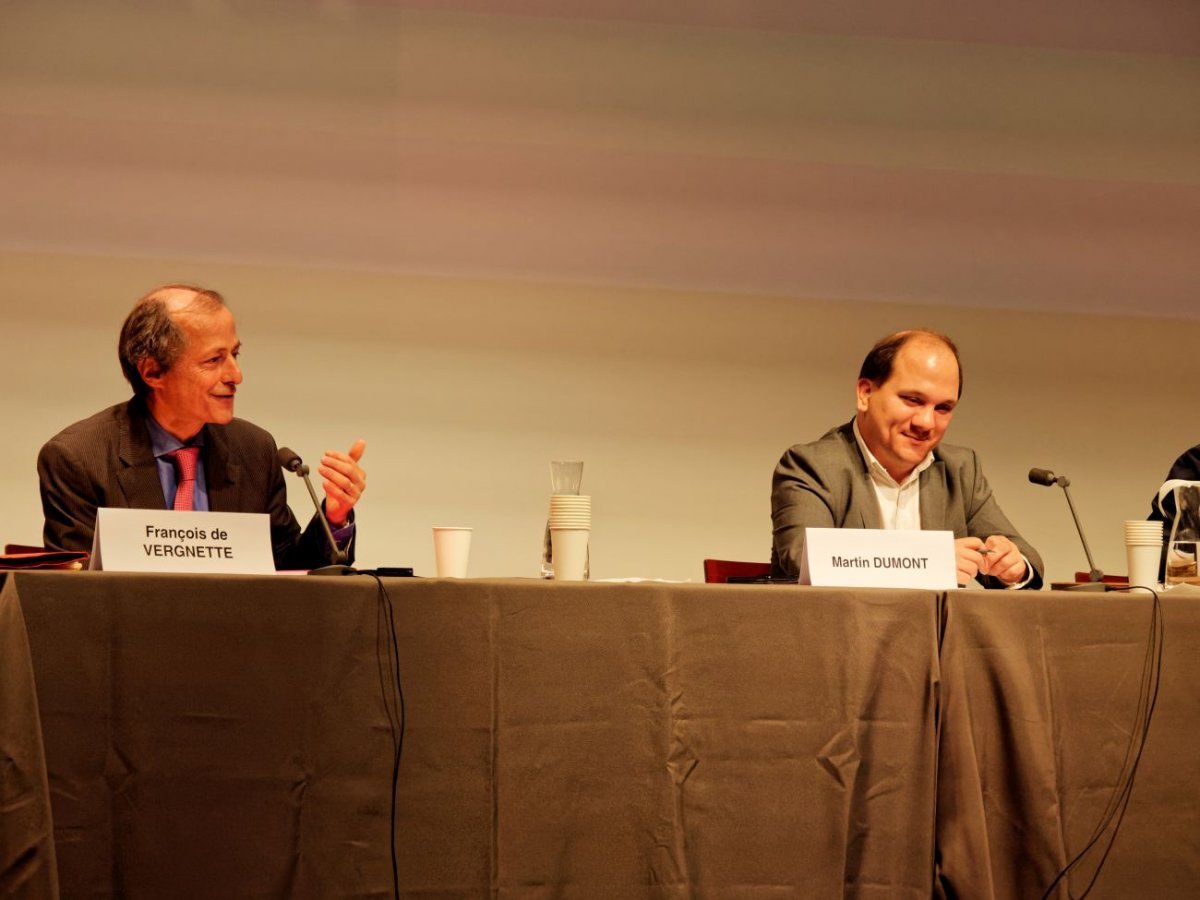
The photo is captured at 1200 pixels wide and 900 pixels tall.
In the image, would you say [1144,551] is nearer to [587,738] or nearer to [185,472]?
[587,738]

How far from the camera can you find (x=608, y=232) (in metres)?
3.92

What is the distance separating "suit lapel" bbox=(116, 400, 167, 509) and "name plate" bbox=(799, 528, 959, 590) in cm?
133

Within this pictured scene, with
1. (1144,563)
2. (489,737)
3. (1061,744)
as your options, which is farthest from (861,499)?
(489,737)

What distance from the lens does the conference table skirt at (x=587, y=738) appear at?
66.3 inches

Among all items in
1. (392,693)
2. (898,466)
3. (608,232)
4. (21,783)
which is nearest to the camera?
(21,783)

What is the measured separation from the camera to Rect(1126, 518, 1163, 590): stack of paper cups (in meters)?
2.15

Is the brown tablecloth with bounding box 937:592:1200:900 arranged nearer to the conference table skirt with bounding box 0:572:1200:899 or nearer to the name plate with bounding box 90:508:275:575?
the conference table skirt with bounding box 0:572:1200:899

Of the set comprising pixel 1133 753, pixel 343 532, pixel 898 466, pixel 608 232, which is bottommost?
pixel 1133 753

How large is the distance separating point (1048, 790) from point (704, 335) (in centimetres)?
232

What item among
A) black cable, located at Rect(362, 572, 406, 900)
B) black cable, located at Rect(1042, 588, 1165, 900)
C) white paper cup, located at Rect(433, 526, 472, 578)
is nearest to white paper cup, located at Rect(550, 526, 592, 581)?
white paper cup, located at Rect(433, 526, 472, 578)

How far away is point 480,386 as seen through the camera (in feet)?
12.8

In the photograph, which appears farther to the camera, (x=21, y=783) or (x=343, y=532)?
(x=343, y=532)

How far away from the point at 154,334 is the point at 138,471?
1.02 ft

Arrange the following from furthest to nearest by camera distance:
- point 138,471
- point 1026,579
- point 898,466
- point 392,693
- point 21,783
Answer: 1. point 898,466
2. point 138,471
3. point 1026,579
4. point 392,693
5. point 21,783
